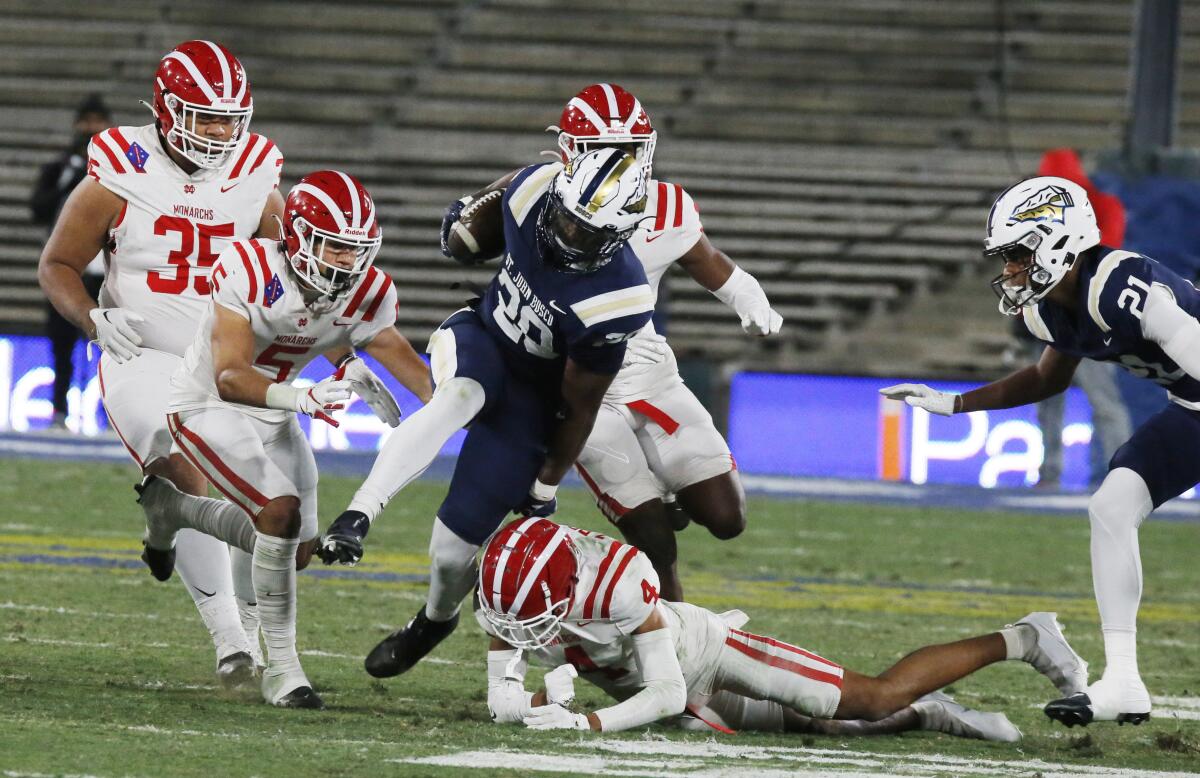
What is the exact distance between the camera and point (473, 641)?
5.95 m

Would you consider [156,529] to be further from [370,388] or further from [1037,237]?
[1037,237]

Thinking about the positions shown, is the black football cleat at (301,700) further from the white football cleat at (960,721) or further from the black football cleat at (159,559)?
the white football cleat at (960,721)

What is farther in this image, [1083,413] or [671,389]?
[1083,413]

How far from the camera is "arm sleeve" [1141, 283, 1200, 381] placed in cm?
447

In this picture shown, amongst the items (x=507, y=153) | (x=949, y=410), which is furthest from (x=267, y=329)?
(x=507, y=153)

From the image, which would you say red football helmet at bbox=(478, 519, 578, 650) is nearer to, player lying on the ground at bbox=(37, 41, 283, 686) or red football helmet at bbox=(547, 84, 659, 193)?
player lying on the ground at bbox=(37, 41, 283, 686)

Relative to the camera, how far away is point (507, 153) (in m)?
15.8

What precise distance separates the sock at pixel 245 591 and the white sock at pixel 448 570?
2.07ft

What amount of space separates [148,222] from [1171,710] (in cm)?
307

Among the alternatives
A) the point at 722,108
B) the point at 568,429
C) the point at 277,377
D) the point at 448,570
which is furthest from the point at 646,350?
the point at 722,108

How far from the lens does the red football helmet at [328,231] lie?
15.2ft

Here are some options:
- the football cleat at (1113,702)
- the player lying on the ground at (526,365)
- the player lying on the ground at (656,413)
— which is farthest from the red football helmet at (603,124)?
the football cleat at (1113,702)

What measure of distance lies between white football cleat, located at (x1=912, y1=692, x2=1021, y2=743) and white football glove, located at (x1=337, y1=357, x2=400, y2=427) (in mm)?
1457

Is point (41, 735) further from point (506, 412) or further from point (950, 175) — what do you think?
point (950, 175)
